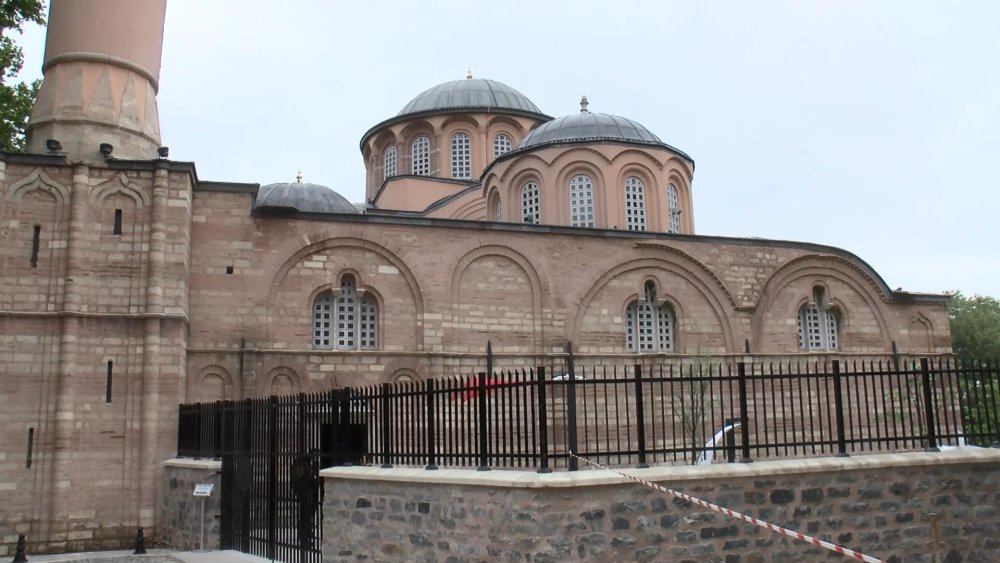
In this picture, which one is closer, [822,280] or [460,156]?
[822,280]

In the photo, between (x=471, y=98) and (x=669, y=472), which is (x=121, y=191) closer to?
(x=669, y=472)

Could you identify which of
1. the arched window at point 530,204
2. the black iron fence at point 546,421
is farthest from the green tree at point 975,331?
the black iron fence at point 546,421

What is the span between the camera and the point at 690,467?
8.23m

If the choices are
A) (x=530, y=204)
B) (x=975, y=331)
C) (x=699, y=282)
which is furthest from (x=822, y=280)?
(x=975, y=331)

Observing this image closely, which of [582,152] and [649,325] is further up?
[582,152]

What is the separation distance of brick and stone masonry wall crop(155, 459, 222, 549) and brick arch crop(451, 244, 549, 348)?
695cm

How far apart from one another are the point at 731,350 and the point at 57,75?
51.9ft

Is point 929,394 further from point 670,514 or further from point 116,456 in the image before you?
point 116,456

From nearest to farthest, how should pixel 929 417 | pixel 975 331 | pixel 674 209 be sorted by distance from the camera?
pixel 929 417 → pixel 674 209 → pixel 975 331

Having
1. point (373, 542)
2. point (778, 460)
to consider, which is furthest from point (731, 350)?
point (373, 542)

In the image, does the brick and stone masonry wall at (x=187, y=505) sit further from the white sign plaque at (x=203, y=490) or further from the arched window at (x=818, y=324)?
the arched window at (x=818, y=324)

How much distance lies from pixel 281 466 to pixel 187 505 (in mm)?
3081

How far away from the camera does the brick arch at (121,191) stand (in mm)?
15219

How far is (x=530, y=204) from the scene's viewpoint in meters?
23.1
